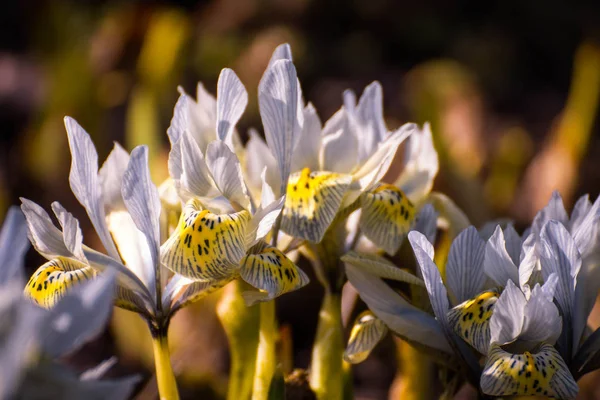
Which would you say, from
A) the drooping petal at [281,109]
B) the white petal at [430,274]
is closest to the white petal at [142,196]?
the drooping petal at [281,109]

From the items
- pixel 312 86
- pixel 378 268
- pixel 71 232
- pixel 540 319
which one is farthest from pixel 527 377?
pixel 312 86

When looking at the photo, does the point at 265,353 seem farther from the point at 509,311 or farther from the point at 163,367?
the point at 509,311

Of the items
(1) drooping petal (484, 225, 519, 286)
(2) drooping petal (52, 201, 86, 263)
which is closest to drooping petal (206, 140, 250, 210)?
(2) drooping petal (52, 201, 86, 263)

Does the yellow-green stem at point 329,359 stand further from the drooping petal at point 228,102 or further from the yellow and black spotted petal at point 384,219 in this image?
the drooping petal at point 228,102

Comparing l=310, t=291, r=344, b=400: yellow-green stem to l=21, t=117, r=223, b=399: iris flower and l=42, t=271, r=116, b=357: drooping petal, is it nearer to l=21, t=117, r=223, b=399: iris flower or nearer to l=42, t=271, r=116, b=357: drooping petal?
l=21, t=117, r=223, b=399: iris flower

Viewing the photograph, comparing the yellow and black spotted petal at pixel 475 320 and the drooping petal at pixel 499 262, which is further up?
the drooping petal at pixel 499 262

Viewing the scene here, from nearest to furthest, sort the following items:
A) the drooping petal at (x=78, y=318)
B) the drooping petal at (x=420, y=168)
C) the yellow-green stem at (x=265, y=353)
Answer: the drooping petal at (x=78, y=318) < the yellow-green stem at (x=265, y=353) < the drooping petal at (x=420, y=168)
